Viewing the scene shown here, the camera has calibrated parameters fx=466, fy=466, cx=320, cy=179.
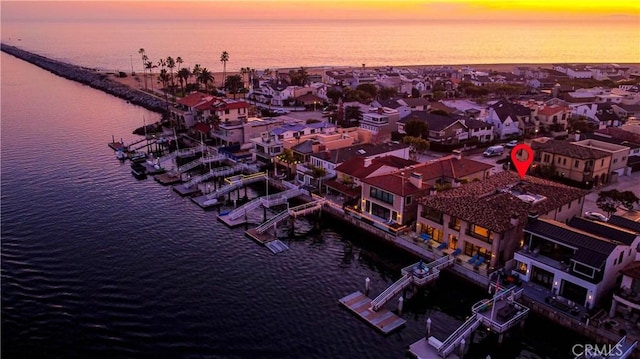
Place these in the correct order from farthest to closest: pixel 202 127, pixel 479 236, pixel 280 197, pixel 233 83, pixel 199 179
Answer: pixel 233 83 → pixel 202 127 → pixel 199 179 → pixel 280 197 → pixel 479 236

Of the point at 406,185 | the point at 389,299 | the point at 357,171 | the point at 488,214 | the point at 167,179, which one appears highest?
the point at 406,185

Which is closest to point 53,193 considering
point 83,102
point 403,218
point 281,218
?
point 281,218

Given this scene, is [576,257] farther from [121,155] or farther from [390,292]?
[121,155]

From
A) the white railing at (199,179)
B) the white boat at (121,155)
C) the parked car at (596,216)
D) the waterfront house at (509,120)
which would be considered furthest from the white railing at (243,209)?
the waterfront house at (509,120)

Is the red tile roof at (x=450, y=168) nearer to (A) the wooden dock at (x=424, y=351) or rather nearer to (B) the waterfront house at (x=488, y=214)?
(B) the waterfront house at (x=488, y=214)

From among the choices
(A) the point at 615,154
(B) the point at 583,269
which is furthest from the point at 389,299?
(A) the point at 615,154

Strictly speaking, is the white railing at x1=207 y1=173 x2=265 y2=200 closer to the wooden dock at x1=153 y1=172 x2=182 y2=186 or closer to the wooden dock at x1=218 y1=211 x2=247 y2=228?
the wooden dock at x1=218 y1=211 x2=247 y2=228

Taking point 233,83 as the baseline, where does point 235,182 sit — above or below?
below
